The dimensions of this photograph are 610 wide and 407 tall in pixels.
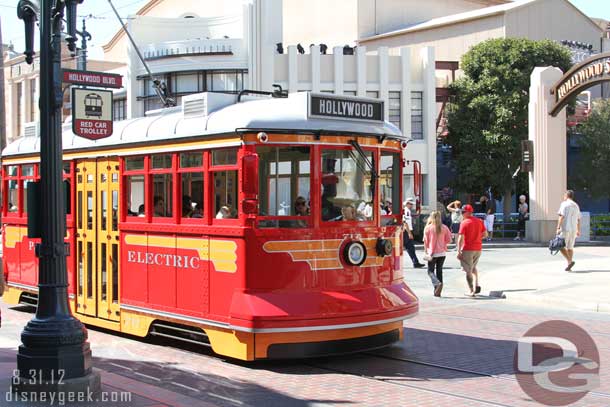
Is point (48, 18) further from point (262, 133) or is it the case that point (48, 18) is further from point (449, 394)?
point (449, 394)

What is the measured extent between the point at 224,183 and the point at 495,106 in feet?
92.3

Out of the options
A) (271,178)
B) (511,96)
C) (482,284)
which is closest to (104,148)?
(271,178)

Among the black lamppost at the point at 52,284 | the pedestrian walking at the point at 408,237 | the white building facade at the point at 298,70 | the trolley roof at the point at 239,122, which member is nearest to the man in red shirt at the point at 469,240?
the pedestrian walking at the point at 408,237

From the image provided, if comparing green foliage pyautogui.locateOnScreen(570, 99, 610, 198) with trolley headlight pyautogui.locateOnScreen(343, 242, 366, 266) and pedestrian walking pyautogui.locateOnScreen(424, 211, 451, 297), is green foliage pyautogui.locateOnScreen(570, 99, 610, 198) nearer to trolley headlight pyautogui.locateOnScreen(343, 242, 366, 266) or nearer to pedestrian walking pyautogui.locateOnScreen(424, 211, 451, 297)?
pedestrian walking pyautogui.locateOnScreen(424, 211, 451, 297)

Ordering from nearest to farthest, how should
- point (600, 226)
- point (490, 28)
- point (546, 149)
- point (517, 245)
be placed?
point (546, 149), point (517, 245), point (600, 226), point (490, 28)

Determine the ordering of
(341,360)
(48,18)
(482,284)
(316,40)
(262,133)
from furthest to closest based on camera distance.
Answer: (316,40)
(482,284)
(341,360)
(262,133)
(48,18)

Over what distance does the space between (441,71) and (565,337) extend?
3183 centimetres

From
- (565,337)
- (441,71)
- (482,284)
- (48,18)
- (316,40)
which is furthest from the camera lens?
(316,40)

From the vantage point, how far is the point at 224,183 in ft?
31.3

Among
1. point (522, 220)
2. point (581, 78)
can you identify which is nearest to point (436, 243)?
point (581, 78)

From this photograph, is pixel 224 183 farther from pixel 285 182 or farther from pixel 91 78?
pixel 91 78

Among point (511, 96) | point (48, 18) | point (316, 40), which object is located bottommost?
point (48, 18)

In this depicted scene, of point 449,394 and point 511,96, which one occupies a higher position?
point 511,96

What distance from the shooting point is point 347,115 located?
31.8 ft
